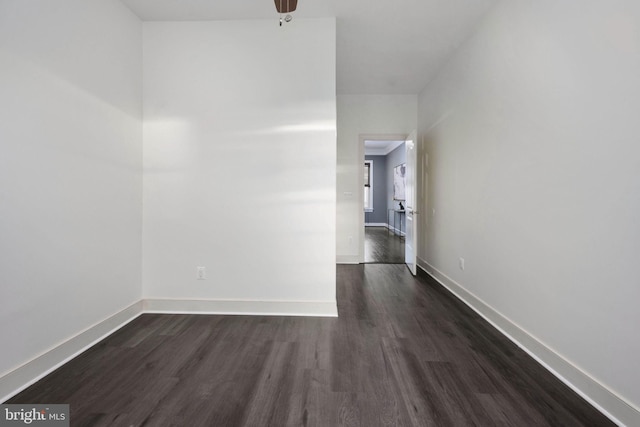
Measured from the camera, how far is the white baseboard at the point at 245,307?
2.66 meters

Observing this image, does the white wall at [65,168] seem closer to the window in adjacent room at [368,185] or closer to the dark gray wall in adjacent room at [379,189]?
the window in adjacent room at [368,185]

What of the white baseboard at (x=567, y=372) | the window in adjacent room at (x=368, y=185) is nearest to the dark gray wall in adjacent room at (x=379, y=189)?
the window in adjacent room at (x=368, y=185)

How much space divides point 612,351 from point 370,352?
132cm

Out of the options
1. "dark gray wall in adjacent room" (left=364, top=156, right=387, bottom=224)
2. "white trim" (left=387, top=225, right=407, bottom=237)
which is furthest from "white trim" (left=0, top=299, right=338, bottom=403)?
"dark gray wall in adjacent room" (left=364, top=156, right=387, bottom=224)

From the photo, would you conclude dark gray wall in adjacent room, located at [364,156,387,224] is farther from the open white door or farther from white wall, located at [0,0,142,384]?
white wall, located at [0,0,142,384]

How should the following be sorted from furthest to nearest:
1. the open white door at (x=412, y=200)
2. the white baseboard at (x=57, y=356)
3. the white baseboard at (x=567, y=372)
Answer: the open white door at (x=412, y=200) → the white baseboard at (x=57, y=356) → the white baseboard at (x=567, y=372)

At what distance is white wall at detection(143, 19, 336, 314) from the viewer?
2.64 meters

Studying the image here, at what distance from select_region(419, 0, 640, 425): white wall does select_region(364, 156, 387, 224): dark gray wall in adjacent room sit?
7491 millimetres

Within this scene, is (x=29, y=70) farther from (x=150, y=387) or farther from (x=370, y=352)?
(x=370, y=352)

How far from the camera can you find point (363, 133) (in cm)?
477

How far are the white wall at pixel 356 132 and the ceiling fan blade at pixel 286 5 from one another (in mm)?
2851

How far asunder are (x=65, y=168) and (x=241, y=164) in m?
1.26

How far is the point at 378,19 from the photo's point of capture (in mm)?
2688

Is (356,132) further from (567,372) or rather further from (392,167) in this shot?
(392,167)
